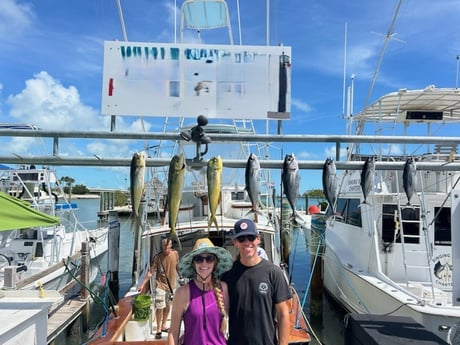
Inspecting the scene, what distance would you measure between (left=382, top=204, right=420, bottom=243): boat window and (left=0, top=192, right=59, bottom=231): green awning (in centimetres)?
734

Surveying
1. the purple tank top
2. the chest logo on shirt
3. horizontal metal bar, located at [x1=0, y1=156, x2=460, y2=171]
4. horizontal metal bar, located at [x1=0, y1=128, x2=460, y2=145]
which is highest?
horizontal metal bar, located at [x1=0, y1=128, x2=460, y2=145]

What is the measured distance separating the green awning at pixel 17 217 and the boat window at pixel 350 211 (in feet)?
26.2

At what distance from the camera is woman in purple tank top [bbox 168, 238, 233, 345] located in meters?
2.56

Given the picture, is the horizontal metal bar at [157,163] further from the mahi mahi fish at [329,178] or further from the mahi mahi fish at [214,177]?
the mahi mahi fish at [214,177]

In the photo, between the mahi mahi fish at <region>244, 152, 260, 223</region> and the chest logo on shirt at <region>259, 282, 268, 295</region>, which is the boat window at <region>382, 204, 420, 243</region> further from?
the chest logo on shirt at <region>259, 282, 268, 295</region>

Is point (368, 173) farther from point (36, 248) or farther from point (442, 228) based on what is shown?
point (36, 248)

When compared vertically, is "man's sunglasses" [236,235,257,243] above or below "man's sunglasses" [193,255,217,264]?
above

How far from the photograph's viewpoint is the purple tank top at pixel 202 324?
2553mm

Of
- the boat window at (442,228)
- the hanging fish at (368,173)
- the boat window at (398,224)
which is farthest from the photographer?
the boat window at (398,224)

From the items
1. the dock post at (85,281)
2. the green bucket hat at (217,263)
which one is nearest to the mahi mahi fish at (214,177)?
the green bucket hat at (217,263)

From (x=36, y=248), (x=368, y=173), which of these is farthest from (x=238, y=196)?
(x=368, y=173)

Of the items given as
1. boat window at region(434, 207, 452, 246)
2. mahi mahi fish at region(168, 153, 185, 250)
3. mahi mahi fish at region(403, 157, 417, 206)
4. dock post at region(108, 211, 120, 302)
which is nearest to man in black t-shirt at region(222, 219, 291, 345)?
mahi mahi fish at region(168, 153, 185, 250)

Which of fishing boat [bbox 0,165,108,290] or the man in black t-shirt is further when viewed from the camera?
fishing boat [bbox 0,165,108,290]

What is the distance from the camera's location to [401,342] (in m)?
2.98
